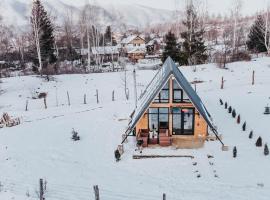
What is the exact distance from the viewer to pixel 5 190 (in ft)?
55.9

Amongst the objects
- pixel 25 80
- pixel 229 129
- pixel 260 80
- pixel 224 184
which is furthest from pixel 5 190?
pixel 260 80

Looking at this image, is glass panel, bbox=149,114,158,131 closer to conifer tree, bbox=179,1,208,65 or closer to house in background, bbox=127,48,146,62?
conifer tree, bbox=179,1,208,65

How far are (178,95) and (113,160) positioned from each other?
5.78 meters

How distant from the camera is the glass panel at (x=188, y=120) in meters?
22.0

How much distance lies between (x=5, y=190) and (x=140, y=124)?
911cm

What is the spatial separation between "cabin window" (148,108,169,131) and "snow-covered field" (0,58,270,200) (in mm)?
1662

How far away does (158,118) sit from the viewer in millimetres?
22312

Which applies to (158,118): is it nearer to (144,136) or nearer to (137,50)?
(144,136)

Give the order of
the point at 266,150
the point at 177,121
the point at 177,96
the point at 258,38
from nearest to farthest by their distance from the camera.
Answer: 1. the point at 266,150
2. the point at 177,96
3. the point at 177,121
4. the point at 258,38

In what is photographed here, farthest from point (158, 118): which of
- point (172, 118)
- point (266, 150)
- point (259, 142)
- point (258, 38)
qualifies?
point (258, 38)

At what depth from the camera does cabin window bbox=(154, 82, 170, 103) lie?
21.9 meters

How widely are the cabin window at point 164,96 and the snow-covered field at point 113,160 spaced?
10.2ft

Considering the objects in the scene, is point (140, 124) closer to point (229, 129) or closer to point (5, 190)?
point (229, 129)

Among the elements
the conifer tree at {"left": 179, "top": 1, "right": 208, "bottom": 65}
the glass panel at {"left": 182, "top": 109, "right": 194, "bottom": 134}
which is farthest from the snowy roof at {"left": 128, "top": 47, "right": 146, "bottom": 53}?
the glass panel at {"left": 182, "top": 109, "right": 194, "bottom": 134}
